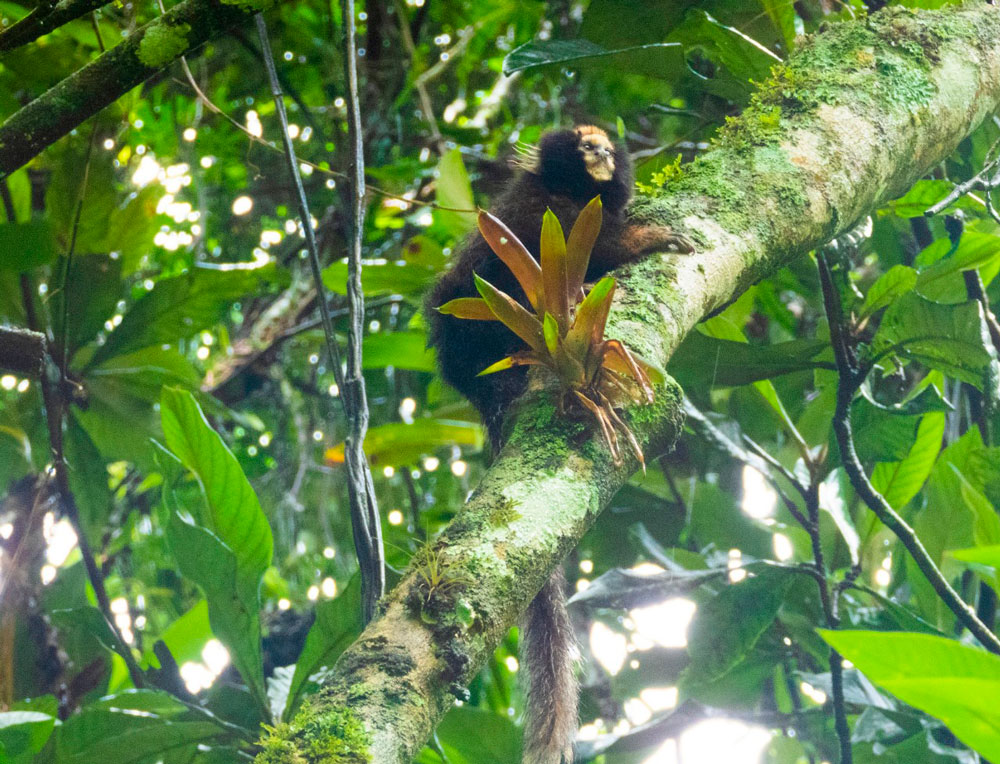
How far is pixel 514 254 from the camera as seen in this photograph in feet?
4.63

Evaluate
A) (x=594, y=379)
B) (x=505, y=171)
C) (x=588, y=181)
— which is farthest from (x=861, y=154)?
(x=505, y=171)

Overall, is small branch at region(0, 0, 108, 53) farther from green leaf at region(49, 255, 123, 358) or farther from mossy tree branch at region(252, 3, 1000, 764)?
green leaf at region(49, 255, 123, 358)

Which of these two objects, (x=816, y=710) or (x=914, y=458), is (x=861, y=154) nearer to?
(x=914, y=458)

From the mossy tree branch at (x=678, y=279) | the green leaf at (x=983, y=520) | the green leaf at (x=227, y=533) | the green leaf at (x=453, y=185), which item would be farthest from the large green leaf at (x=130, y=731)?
the green leaf at (x=983, y=520)

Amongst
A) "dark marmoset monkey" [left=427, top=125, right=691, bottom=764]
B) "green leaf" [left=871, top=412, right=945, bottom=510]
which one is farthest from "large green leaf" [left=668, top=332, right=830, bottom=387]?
"green leaf" [left=871, top=412, right=945, bottom=510]

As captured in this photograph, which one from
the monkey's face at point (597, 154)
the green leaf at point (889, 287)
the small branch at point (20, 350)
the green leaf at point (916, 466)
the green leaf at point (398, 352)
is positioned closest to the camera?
the small branch at point (20, 350)

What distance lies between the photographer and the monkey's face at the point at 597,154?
11.5 ft

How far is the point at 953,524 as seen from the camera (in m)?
2.40

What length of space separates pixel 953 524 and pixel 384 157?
315 cm

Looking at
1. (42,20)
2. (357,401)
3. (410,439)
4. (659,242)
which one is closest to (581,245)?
(659,242)

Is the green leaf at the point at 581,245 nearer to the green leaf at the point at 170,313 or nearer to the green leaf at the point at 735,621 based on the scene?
the green leaf at the point at 735,621

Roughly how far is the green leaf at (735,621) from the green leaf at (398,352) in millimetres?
1296

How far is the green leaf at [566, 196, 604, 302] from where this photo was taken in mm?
1416

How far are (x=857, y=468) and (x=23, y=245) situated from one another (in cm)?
232
